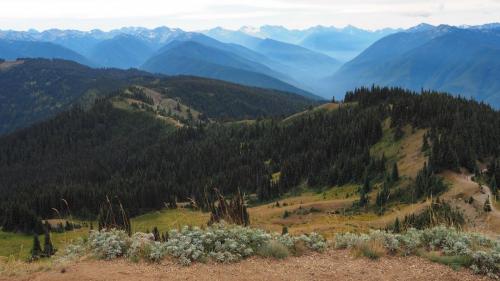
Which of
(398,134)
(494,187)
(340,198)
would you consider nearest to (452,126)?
(398,134)

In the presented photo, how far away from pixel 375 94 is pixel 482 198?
12189 cm

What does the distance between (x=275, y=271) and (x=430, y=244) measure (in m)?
7.25

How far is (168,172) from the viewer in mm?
191875

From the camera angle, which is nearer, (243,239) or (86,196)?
(243,239)

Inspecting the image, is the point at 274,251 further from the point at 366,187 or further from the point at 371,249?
the point at 366,187

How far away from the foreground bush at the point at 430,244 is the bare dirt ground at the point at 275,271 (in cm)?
58

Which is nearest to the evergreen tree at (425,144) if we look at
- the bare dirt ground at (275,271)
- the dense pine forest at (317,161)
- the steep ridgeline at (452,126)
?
the steep ridgeline at (452,126)

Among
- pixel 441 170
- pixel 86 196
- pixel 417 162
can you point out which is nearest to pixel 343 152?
pixel 417 162

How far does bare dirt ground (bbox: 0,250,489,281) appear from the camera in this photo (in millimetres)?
16891

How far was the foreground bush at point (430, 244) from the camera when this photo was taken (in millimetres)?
17572

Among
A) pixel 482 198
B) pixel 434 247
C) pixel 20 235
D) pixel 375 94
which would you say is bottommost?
pixel 20 235

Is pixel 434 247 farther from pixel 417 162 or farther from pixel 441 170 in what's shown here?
pixel 417 162

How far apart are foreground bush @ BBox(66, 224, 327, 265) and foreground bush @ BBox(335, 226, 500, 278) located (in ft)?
5.57

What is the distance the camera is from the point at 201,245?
19.1m
